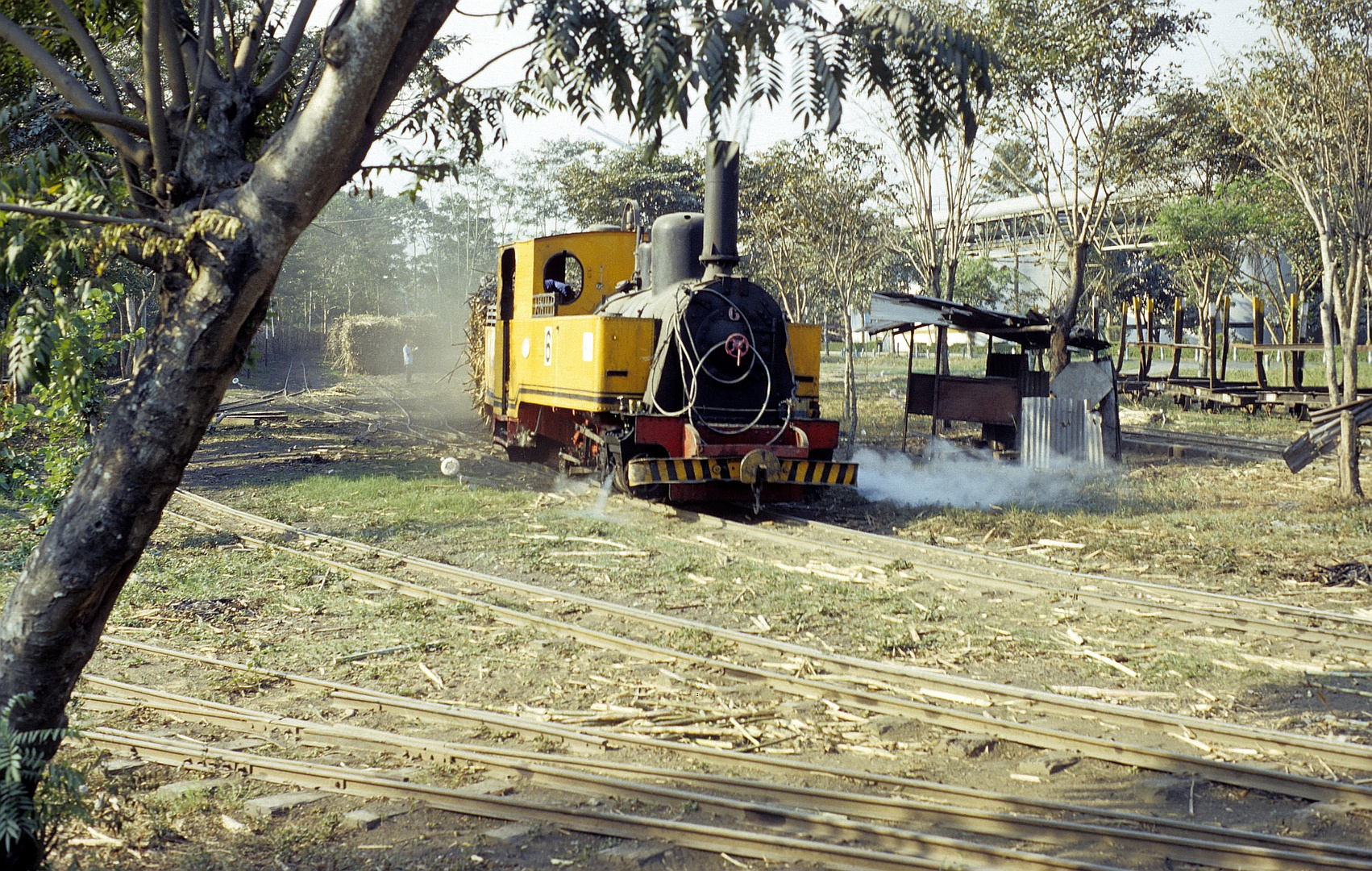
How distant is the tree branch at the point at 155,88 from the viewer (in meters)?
3.38

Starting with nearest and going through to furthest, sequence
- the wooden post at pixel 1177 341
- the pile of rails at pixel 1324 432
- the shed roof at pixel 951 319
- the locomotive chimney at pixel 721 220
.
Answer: the locomotive chimney at pixel 721 220
the pile of rails at pixel 1324 432
the shed roof at pixel 951 319
the wooden post at pixel 1177 341

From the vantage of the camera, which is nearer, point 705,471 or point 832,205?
point 705,471

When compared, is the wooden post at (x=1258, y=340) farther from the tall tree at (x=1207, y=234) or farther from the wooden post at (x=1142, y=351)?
the wooden post at (x=1142, y=351)

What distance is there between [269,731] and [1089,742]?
13.4ft

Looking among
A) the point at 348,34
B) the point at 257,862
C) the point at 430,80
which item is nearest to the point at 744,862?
the point at 257,862

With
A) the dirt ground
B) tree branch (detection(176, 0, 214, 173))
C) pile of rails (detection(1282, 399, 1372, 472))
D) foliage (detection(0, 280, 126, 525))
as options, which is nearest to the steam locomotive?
the dirt ground

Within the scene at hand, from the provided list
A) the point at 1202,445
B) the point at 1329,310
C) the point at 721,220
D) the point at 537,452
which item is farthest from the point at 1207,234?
the point at 721,220

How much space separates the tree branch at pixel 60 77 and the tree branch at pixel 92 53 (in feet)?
0.24

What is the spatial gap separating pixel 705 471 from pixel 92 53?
7.25 meters

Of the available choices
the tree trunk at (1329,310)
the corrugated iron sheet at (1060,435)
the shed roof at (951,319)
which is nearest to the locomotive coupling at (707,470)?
the shed roof at (951,319)

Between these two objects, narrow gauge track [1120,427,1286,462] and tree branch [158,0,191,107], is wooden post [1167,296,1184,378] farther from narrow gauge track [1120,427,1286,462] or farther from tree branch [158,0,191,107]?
tree branch [158,0,191,107]

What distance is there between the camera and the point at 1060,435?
15039mm

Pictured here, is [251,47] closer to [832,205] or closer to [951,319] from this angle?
[951,319]

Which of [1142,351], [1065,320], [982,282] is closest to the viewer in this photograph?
[1065,320]
